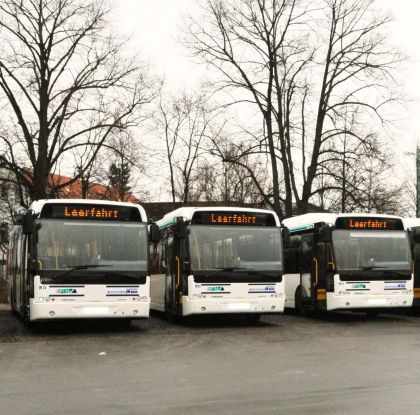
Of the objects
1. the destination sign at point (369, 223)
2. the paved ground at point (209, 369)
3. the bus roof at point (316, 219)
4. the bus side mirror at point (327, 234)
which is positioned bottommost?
the paved ground at point (209, 369)

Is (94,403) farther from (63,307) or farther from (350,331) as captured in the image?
(350,331)

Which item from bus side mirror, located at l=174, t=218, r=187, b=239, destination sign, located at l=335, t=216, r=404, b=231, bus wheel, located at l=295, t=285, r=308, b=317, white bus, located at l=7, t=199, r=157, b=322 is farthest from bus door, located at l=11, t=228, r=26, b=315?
destination sign, located at l=335, t=216, r=404, b=231

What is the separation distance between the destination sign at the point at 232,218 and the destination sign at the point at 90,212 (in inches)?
73.6

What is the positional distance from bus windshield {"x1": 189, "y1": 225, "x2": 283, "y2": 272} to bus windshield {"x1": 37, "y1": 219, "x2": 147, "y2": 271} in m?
1.66

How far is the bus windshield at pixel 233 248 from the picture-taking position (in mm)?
16844

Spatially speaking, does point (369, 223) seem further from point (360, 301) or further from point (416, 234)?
point (416, 234)

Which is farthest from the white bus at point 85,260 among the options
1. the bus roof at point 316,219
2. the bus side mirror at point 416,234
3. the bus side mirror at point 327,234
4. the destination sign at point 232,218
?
the bus side mirror at point 416,234

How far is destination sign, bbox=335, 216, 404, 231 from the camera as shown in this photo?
18.6 meters

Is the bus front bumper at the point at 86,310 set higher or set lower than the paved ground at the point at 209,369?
higher

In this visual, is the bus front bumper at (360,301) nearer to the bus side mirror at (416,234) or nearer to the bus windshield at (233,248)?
the bus windshield at (233,248)

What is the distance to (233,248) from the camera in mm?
16953

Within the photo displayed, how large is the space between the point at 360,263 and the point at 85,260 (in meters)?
6.96

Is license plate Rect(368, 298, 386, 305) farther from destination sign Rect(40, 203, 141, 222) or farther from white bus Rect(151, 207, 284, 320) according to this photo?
destination sign Rect(40, 203, 141, 222)

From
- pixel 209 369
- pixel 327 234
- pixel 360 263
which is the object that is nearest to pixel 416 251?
pixel 360 263
